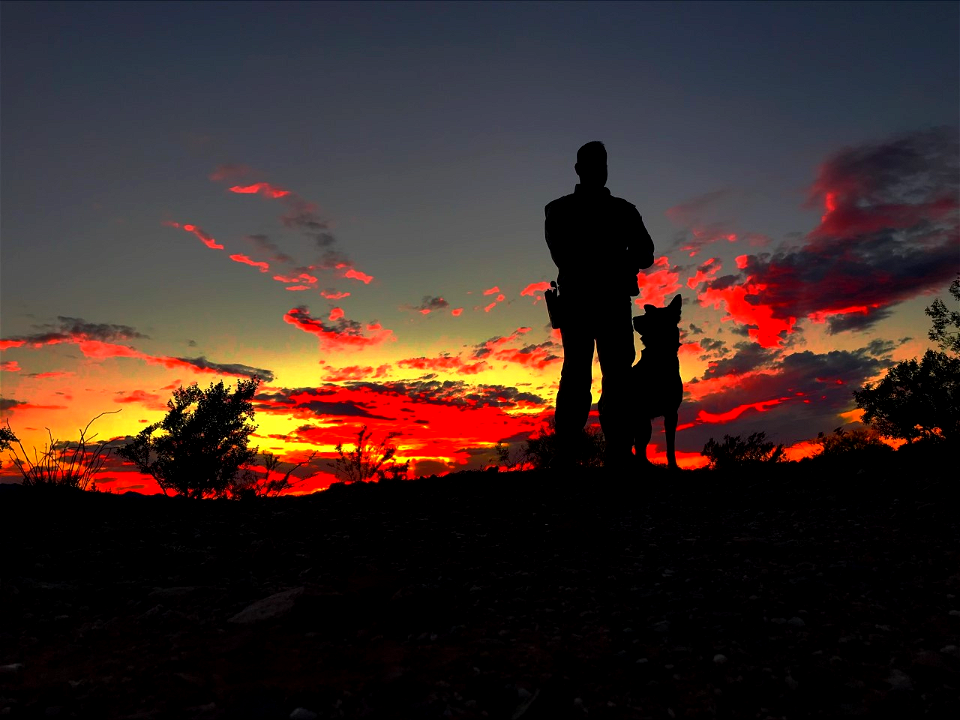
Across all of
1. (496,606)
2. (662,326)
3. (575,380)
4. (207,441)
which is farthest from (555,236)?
(207,441)

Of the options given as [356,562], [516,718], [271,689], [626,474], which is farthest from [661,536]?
[271,689]

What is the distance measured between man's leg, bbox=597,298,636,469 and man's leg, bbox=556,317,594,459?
0.18 m

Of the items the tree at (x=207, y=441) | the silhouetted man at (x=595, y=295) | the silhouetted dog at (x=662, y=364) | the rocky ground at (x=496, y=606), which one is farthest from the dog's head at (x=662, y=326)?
the tree at (x=207, y=441)

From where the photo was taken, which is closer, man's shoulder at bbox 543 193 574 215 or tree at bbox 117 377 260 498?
man's shoulder at bbox 543 193 574 215

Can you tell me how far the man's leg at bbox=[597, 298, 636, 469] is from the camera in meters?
7.59

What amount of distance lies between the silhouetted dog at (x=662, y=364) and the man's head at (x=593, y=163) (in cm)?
369

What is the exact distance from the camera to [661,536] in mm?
5797

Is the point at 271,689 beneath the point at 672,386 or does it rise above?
beneath

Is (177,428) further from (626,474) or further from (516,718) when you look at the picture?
(516,718)

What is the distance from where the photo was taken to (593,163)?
7895mm

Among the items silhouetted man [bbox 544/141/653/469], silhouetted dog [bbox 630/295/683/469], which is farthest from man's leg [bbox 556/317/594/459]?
silhouetted dog [bbox 630/295/683/469]

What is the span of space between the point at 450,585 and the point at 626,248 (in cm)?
501

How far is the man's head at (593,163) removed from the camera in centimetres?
789

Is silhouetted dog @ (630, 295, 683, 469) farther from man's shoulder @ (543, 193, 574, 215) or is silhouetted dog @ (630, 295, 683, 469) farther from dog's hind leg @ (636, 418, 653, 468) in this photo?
man's shoulder @ (543, 193, 574, 215)
